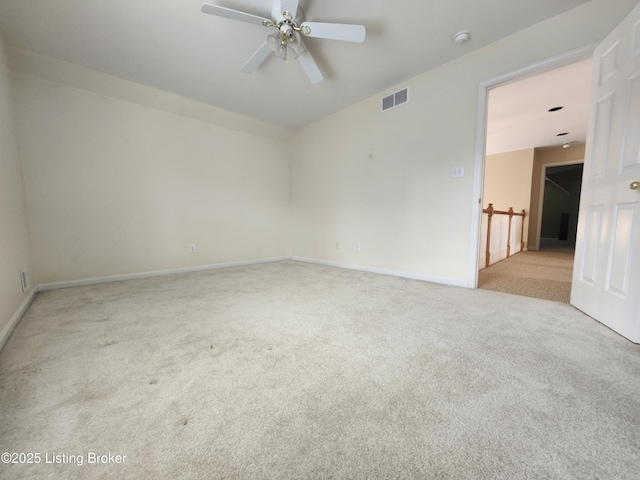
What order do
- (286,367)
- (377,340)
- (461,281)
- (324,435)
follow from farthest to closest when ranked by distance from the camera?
(461,281)
(377,340)
(286,367)
(324,435)

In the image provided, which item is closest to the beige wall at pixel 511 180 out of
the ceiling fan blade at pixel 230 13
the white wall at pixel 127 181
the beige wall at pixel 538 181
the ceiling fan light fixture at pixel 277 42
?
the beige wall at pixel 538 181

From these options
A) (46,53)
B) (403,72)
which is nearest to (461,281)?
(403,72)

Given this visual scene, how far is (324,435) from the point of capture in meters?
0.74

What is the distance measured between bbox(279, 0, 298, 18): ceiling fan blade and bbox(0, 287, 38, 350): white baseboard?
2.72 metres

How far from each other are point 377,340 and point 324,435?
680mm

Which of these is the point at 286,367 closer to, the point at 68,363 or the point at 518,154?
the point at 68,363

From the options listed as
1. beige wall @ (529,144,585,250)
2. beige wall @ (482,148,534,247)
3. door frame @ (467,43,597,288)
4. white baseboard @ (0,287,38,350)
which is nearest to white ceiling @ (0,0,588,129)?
door frame @ (467,43,597,288)

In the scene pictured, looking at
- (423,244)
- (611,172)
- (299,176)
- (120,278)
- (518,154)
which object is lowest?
(120,278)

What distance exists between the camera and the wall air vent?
2.73m

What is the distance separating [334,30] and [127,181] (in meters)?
2.78

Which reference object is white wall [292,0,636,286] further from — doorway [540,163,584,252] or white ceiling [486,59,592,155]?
doorway [540,163,584,252]

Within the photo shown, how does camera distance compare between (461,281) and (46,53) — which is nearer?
(46,53)

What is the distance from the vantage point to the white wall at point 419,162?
1968 mm

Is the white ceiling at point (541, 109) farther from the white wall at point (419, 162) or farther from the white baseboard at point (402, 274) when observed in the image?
the white baseboard at point (402, 274)
